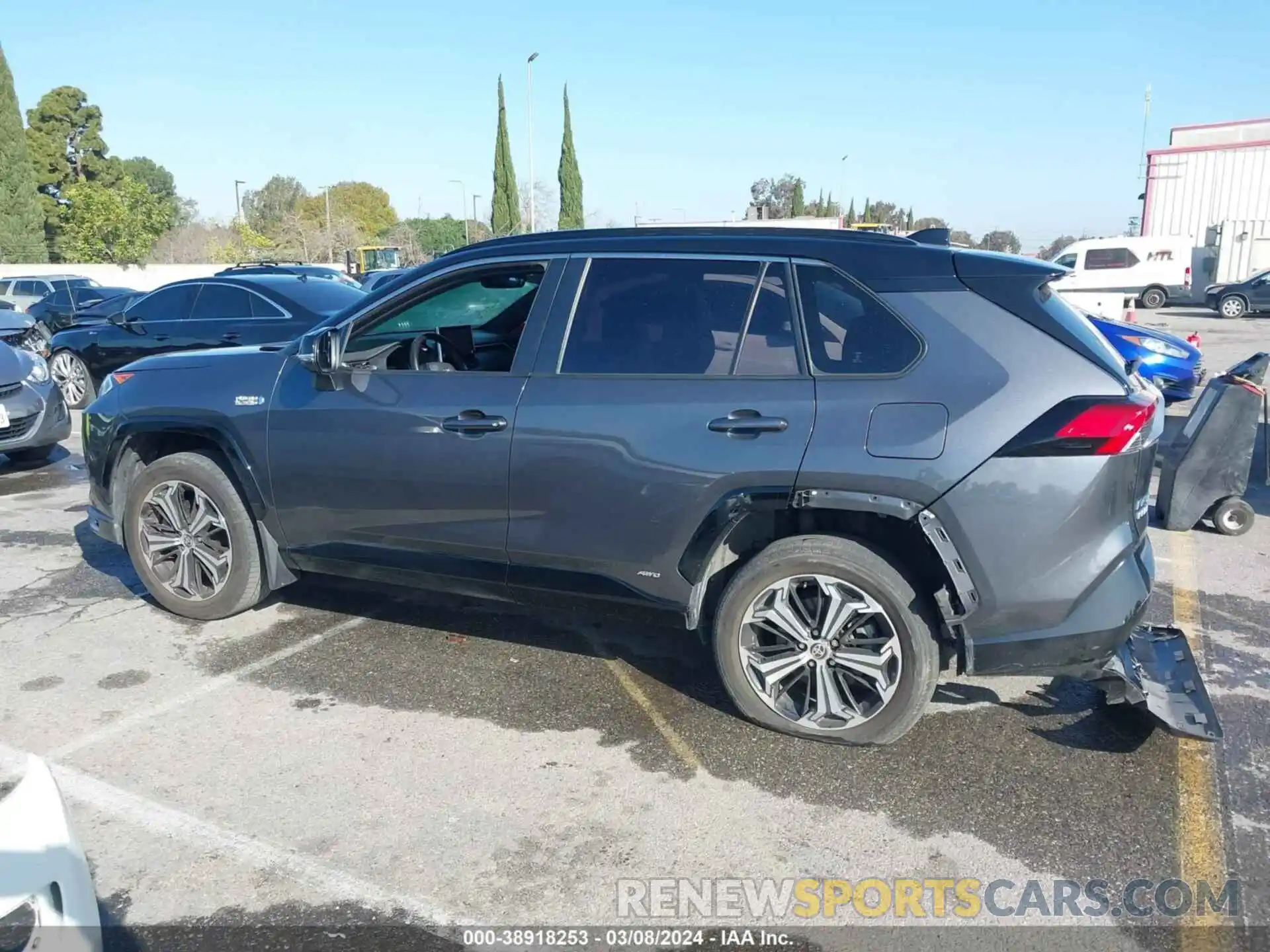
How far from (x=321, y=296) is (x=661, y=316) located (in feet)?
22.8

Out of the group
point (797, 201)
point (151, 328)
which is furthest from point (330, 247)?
point (151, 328)

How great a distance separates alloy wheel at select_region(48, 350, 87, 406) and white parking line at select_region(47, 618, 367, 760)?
9.05 m

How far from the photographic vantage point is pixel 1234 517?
656 cm

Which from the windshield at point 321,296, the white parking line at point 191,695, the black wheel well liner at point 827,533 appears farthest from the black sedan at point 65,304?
the black wheel well liner at point 827,533

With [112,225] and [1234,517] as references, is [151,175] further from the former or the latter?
[1234,517]

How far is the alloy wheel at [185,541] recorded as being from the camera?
476cm

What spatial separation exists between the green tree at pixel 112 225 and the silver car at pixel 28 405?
1491 inches

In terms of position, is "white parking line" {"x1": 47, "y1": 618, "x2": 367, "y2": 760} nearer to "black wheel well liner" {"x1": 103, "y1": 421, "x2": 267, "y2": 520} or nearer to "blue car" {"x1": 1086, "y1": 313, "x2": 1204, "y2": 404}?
"black wheel well liner" {"x1": 103, "y1": 421, "x2": 267, "y2": 520}

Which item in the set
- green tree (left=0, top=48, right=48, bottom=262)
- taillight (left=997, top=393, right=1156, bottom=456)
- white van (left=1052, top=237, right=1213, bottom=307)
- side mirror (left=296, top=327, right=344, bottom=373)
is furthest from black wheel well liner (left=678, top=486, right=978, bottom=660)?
green tree (left=0, top=48, right=48, bottom=262)

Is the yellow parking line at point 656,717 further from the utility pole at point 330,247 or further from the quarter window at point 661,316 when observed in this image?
the utility pole at point 330,247

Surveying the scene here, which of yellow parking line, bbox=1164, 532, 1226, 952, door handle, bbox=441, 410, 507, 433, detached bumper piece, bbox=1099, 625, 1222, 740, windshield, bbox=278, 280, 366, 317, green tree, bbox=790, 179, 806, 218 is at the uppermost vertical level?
green tree, bbox=790, 179, 806, 218

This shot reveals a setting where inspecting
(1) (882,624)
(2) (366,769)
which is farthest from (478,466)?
(1) (882,624)

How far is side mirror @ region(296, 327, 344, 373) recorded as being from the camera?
4.29m

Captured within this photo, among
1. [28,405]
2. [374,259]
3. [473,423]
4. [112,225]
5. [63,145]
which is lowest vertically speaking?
[28,405]
